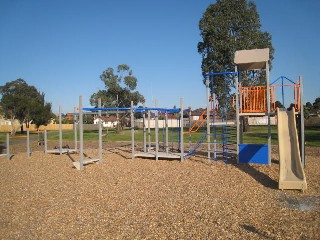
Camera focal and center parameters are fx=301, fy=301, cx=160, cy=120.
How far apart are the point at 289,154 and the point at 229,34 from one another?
2698 cm

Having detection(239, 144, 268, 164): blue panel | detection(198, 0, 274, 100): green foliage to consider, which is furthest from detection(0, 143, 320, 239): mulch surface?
detection(198, 0, 274, 100): green foliage

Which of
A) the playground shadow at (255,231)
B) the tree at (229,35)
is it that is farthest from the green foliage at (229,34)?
the playground shadow at (255,231)

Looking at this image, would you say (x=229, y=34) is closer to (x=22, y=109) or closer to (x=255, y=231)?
(x=255, y=231)

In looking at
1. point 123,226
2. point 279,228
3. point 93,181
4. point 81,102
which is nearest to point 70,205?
point 123,226

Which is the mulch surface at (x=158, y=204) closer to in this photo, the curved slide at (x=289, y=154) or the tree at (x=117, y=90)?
the curved slide at (x=289, y=154)

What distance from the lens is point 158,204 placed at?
271 inches

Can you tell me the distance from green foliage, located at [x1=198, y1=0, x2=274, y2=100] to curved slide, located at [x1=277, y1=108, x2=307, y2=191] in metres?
23.2

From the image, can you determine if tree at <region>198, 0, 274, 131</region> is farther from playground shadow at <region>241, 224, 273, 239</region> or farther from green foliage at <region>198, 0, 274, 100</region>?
playground shadow at <region>241, 224, 273, 239</region>

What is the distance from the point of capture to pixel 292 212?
243 inches

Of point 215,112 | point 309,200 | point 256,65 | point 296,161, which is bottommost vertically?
point 309,200

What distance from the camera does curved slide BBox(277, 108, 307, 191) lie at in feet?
27.2

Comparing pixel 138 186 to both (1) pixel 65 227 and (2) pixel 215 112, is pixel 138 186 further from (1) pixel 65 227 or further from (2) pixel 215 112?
(2) pixel 215 112

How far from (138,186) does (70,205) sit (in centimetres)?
233

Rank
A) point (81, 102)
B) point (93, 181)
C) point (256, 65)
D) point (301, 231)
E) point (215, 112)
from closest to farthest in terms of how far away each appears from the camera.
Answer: point (301, 231) → point (93, 181) → point (81, 102) → point (256, 65) → point (215, 112)
